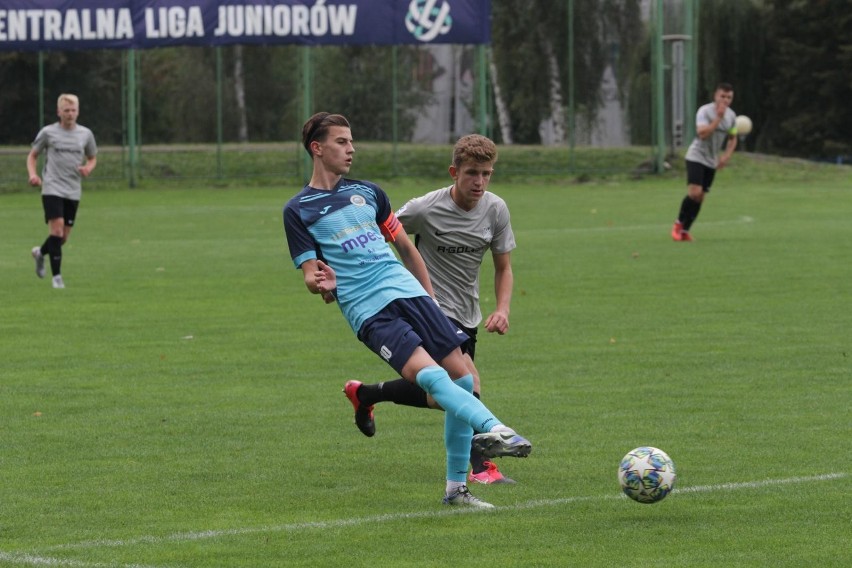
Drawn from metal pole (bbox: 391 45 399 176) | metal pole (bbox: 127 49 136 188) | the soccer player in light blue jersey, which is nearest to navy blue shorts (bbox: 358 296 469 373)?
the soccer player in light blue jersey

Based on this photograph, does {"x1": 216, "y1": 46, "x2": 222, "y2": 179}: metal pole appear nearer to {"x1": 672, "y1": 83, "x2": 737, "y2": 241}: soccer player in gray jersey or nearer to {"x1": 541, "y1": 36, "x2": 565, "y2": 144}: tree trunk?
{"x1": 541, "y1": 36, "x2": 565, "y2": 144}: tree trunk

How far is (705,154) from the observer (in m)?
21.9

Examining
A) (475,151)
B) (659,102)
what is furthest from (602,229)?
(475,151)

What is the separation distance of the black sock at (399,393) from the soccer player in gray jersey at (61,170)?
9776 millimetres

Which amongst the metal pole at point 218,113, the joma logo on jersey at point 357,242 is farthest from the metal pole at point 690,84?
the joma logo on jersey at point 357,242

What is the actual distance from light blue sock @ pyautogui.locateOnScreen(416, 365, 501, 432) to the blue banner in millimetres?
29520

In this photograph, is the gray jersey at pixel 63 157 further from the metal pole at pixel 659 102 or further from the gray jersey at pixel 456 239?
the metal pole at pixel 659 102

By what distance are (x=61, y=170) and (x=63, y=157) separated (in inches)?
5.8

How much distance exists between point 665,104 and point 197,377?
96.6ft

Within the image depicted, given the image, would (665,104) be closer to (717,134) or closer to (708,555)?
(717,134)

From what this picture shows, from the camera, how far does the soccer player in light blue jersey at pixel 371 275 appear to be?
675cm

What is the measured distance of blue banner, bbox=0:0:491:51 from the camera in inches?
1391

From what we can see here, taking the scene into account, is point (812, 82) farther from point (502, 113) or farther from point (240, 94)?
point (240, 94)

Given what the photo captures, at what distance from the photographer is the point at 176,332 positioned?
13.3 meters
